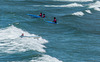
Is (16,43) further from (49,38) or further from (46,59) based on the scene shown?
(46,59)

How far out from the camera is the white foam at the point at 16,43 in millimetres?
42900

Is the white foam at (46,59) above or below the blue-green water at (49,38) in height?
below

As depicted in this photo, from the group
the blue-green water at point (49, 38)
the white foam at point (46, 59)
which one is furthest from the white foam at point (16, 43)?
the white foam at point (46, 59)

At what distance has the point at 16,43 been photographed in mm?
46062

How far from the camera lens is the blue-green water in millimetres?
40906

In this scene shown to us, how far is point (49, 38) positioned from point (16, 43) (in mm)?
7980

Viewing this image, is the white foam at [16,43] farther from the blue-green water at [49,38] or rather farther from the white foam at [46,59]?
the white foam at [46,59]

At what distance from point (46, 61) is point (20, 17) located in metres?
A: 34.0

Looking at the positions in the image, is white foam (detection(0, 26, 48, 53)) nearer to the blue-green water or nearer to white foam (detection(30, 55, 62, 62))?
the blue-green water

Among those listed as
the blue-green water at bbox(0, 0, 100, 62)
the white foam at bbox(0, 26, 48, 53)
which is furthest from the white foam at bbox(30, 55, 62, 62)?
the white foam at bbox(0, 26, 48, 53)

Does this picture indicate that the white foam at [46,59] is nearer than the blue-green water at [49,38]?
Yes

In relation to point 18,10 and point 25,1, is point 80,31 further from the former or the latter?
point 25,1

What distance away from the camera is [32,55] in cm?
4000

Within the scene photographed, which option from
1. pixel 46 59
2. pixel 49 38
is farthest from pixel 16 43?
pixel 46 59
